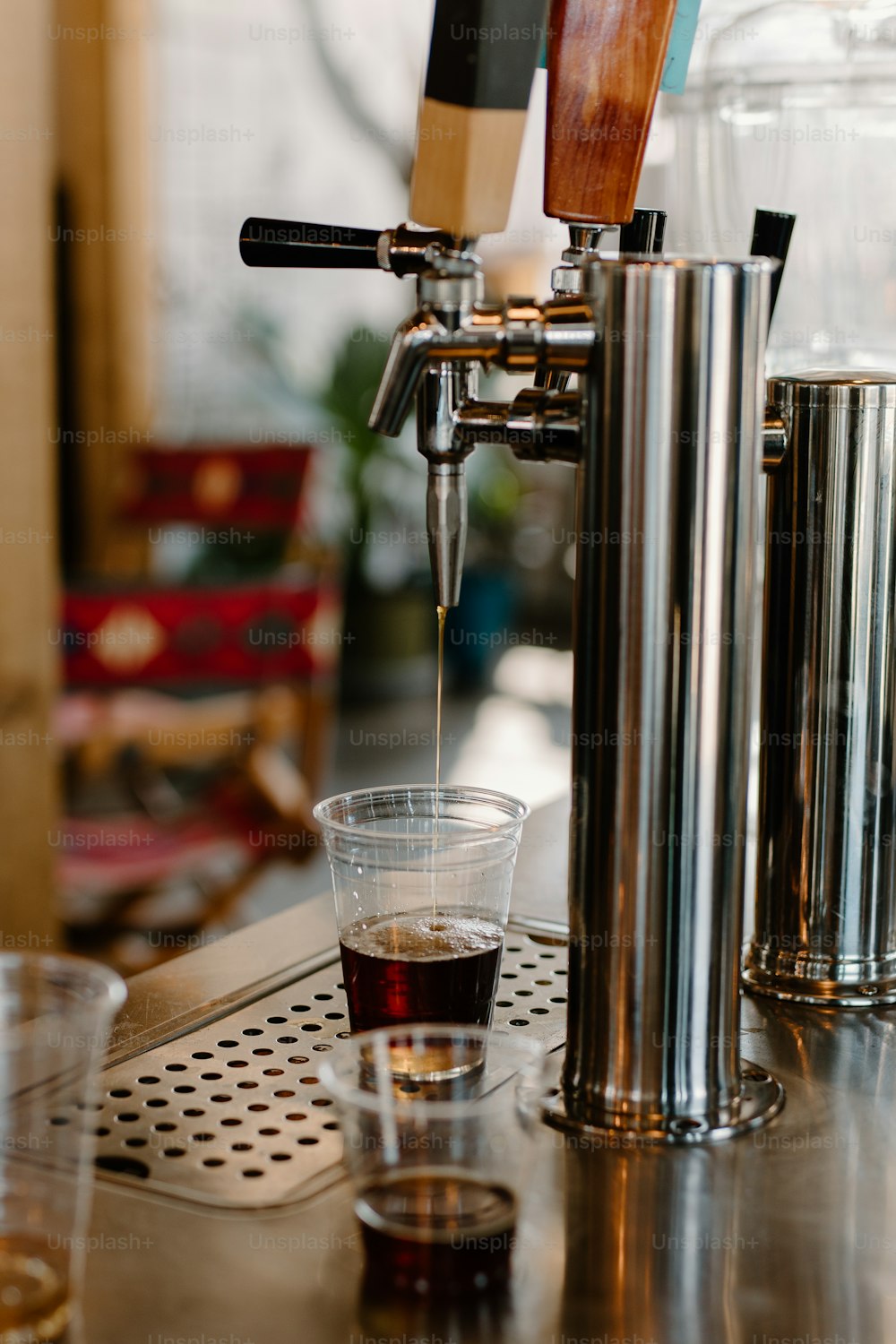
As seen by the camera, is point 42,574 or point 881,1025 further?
point 42,574

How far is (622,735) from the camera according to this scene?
0.74 meters

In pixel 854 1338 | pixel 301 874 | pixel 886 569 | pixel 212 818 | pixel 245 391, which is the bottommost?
pixel 301 874

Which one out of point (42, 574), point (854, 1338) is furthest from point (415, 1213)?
point (42, 574)

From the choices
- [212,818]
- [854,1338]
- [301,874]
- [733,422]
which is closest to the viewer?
[854,1338]

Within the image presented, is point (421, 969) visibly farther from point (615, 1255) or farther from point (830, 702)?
point (830, 702)

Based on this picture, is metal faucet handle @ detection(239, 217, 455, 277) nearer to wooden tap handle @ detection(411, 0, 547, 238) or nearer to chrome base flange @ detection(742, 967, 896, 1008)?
wooden tap handle @ detection(411, 0, 547, 238)

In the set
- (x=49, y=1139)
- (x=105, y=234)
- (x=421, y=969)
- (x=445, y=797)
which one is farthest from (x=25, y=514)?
(x=105, y=234)

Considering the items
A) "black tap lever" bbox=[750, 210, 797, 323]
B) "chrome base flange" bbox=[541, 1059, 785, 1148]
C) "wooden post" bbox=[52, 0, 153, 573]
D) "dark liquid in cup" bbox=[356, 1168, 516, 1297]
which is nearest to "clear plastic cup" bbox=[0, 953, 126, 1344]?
"dark liquid in cup" bbox=[356, 1168, 516, 1297]

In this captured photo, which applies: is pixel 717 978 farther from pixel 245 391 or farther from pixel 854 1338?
pixel 245 391

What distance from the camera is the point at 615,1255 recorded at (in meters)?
0.66

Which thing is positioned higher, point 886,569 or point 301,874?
point 886,569

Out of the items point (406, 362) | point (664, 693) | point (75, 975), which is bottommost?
point (75, 975)

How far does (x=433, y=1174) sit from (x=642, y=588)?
0.28 metres

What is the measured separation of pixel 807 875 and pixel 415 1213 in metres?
0.40
